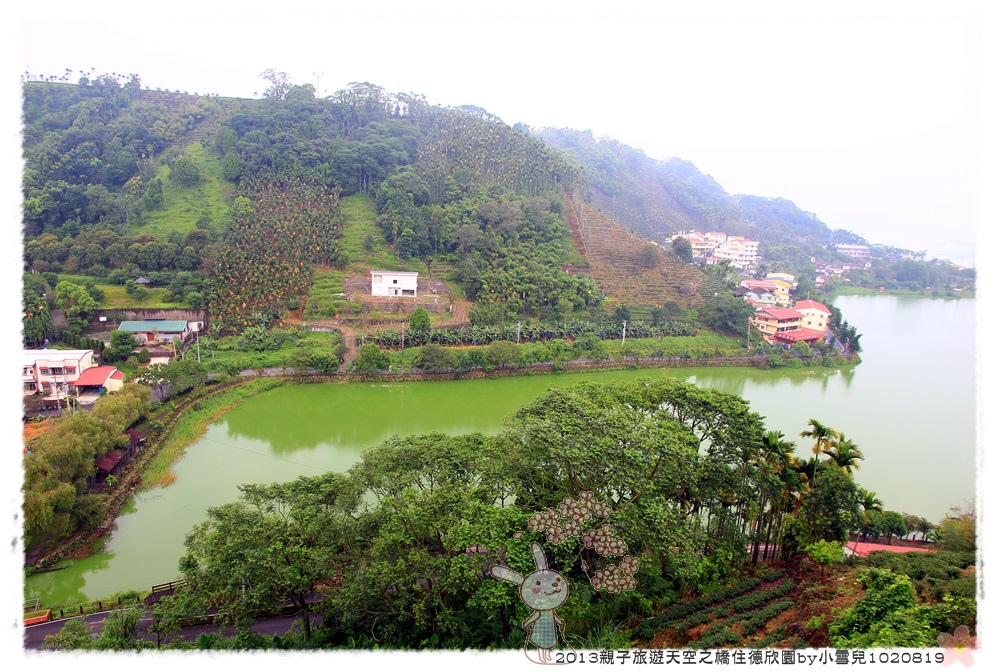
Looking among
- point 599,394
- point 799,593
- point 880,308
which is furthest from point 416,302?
point 880,308

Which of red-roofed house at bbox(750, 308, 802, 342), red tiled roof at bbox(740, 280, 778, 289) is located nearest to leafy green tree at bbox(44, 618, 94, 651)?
red-roofed house at bbox(750, 308, 802, 342)

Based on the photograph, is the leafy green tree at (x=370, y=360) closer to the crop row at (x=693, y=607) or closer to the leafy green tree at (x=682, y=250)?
the crop row at (x=693, y=607)

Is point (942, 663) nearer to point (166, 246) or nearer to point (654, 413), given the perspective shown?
point (654, 413)
